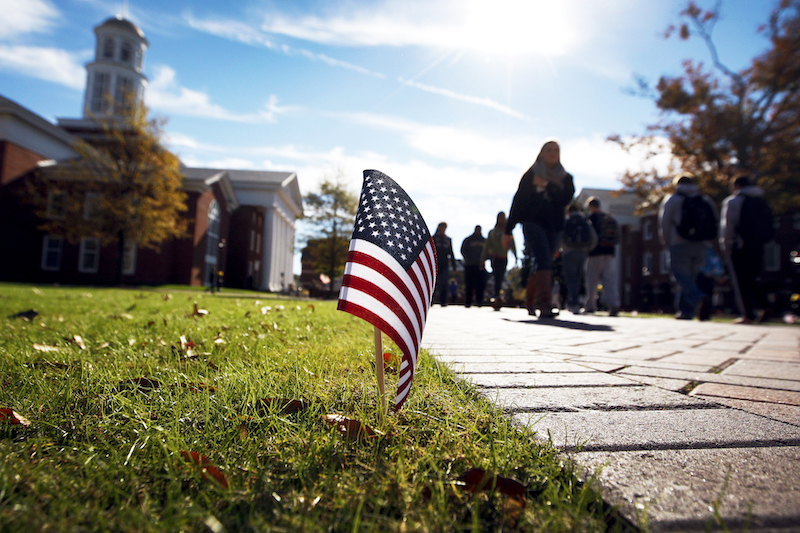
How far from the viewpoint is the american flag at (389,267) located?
1346 mm

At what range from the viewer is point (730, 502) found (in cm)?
100

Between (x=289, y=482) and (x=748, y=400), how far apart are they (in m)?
1.92

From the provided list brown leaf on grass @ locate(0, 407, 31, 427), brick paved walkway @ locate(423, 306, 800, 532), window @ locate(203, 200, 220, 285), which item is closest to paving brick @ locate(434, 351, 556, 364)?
brick paved walkway @ locate(423, 306, 800, 532)

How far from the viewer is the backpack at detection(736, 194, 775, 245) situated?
7852 millimetres

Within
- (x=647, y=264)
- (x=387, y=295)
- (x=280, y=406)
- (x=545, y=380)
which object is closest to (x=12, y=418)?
(x=280, y=406)

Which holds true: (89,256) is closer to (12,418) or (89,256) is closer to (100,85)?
(100,85)

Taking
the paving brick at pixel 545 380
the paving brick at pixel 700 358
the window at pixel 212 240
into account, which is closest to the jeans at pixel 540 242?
the paving brick at pixel 700 358

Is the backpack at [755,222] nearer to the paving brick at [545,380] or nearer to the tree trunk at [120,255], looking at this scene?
the paving brick at [545,380]

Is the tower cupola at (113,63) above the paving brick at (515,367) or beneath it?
above

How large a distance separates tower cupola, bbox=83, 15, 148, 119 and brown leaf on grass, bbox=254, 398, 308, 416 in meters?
58.1

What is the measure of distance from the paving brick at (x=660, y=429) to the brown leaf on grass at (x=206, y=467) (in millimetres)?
863

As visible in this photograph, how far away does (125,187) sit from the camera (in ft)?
82.2

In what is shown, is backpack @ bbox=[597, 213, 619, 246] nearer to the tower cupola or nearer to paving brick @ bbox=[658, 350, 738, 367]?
paving brick @ bbox=[658, 350, 738, 367]

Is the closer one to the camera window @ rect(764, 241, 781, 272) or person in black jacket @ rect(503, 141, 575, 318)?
person in black jacket @ rect(503, 141, 575, 318)
